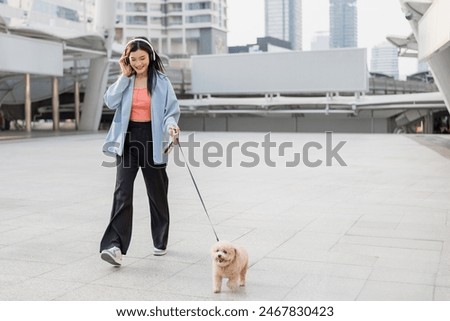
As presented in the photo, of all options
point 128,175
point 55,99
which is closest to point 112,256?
point 128,175

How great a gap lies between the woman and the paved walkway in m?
0.41

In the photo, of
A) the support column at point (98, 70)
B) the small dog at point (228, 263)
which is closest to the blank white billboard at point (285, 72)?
the support column at point (98, 70)

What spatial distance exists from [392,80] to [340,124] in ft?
57.1

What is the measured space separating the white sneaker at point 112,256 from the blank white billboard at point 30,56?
81.4 ft

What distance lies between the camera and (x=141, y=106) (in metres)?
5.55

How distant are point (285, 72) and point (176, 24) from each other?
78065 millimetres

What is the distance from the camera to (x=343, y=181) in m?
12.2

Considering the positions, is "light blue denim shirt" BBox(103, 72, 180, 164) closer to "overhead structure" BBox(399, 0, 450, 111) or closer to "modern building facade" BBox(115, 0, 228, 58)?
"overhead structure" BBox(399, 0, 450, 111)

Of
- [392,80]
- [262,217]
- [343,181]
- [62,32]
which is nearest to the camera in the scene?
[262,217]

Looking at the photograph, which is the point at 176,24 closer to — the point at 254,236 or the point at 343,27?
the point at 343,27

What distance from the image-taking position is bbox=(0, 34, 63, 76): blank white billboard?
2852cm

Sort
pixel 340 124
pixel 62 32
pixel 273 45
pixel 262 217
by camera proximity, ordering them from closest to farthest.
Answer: pixel 262 217 < pixel 62 32 < pixel 340 124 < pixel 273 45

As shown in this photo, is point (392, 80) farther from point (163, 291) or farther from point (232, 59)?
point (163, 291)

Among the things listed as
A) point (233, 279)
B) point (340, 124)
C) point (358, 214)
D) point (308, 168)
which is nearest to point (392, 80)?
point (340, 124)
